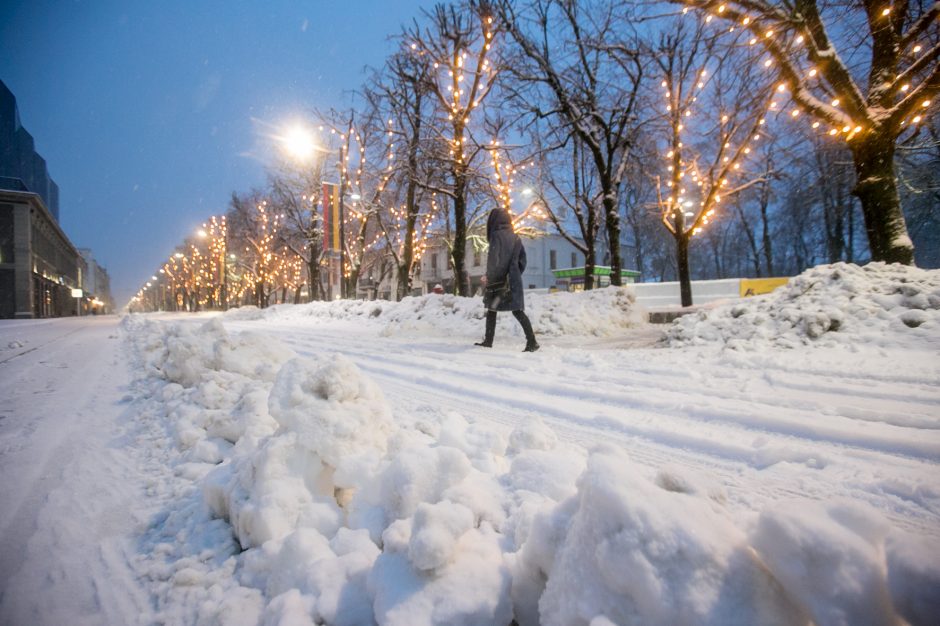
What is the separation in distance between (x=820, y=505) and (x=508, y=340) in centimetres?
664

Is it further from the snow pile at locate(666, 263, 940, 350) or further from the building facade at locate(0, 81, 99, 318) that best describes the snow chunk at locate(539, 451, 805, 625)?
the building facade at locate(0, 81, 99, 318)

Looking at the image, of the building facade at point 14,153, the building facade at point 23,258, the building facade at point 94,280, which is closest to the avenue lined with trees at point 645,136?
the building facade at point 23,258

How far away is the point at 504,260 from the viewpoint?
605cm

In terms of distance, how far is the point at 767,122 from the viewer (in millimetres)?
10797

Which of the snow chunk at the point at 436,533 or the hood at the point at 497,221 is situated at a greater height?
the hood at the point at 497,221

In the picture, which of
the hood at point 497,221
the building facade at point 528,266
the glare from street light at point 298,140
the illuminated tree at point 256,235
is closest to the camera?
the hood at point 497,221

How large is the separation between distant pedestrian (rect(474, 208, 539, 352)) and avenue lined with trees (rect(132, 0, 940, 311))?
3954 mm

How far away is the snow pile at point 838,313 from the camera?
3986 millimetres

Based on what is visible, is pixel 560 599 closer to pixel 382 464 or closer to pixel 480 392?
pixel 382 464

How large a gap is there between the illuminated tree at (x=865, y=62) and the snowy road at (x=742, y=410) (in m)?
3.75

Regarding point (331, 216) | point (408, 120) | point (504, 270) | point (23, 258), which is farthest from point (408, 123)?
point (23, 258)

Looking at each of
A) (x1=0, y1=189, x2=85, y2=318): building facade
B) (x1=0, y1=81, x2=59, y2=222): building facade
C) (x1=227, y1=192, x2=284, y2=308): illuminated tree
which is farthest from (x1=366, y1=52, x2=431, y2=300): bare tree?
(x1=0, y1=81, x2=59, y2=222): building facade

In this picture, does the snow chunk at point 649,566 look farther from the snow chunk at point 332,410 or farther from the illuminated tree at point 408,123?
the illuminated tree at point 408,123

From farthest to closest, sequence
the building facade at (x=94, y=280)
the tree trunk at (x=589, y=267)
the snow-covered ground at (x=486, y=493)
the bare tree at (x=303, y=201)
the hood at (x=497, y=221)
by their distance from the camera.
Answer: the building facade at (x=94, y=280), the bare tree at (x=303, y=201), the tree trunk at (x=589, y=267), the hood at (x=497, y=221), the snow-covered ground at (x=486, y=493)
